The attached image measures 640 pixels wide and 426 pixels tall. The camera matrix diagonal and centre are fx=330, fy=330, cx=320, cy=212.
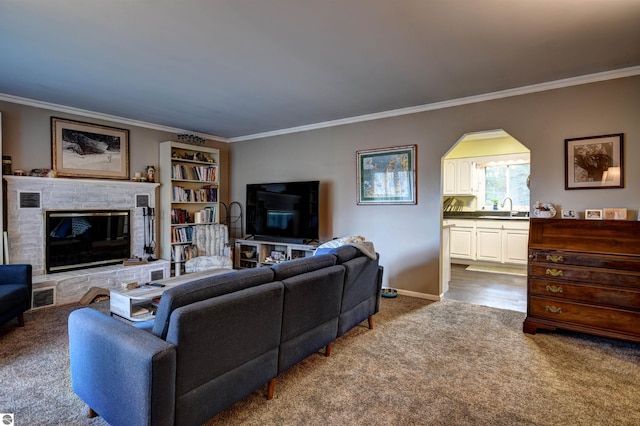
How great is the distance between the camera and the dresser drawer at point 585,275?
8.99ft

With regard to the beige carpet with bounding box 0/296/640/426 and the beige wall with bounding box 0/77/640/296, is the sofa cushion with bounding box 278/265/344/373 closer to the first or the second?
the beige carpet with bounding box 0/296/640/426

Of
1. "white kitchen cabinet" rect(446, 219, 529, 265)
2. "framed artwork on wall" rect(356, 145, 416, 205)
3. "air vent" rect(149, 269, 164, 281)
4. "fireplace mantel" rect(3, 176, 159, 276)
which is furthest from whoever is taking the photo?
"white kitchen cabinet" rect(446, 219, 529, 265)

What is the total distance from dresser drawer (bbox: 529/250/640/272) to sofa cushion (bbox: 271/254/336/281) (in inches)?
78.9

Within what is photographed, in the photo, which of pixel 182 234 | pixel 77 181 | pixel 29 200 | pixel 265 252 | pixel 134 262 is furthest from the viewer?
pixel 265 252

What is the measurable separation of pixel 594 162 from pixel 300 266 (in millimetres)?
3056

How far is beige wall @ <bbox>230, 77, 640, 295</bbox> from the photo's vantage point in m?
3.16

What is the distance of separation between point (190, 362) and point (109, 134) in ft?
14.2

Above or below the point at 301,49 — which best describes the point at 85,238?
below

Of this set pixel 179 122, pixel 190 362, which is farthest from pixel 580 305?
pixel 179 122

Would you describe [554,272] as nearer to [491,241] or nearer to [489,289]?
[489,289]

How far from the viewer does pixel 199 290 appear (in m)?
1.70

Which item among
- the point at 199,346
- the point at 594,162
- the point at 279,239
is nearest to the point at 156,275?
the point at 279,239

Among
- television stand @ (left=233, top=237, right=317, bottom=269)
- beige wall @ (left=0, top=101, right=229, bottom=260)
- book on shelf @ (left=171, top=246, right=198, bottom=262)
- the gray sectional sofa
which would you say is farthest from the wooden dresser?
beige wall @ (left=0, top=101, right=229, bottom=260)

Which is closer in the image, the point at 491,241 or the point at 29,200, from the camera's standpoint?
the point at 29,200
